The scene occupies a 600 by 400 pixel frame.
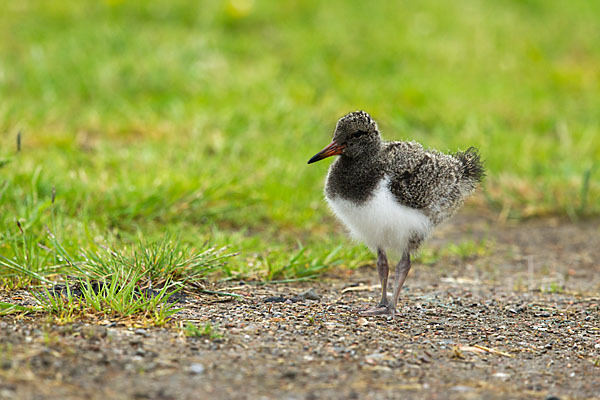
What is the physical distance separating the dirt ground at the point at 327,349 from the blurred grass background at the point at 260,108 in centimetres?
83

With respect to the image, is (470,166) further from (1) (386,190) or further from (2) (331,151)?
(2) (331,151)

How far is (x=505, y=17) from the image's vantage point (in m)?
11.1

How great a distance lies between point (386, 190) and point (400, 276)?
52cm

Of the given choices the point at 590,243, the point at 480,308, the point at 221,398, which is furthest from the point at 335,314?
the point at 590,243

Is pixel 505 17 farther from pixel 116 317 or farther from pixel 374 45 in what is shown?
pixel 116 317

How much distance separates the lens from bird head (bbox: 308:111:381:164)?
14.0 ft

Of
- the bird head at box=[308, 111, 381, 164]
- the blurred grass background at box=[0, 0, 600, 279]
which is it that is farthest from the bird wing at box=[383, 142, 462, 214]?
the blurred grass background at box=[0, 0, 600, 279]

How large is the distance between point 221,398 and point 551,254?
397 cm

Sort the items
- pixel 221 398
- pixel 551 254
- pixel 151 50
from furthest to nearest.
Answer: pixel 151 50 → pixel 551 254 → pixel 221 398

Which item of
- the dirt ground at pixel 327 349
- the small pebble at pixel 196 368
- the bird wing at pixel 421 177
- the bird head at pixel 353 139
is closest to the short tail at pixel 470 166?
the bird wing at pixel 421 177

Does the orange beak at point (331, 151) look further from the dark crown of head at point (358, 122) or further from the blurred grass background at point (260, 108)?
the blurred grass background at point (260, 108)

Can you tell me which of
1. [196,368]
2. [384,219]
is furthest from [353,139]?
[196,368]

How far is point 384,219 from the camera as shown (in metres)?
4.12

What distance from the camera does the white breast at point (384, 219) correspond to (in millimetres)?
4125
